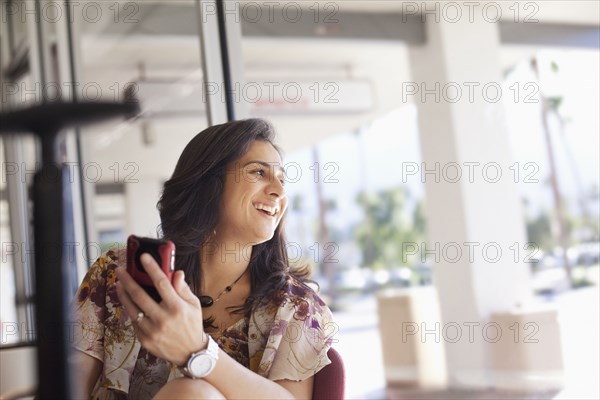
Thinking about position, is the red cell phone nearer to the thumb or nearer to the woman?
the thumb

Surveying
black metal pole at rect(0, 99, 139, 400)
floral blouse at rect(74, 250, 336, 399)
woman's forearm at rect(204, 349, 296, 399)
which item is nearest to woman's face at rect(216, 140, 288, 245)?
floral blouse at rect(74, 250, 336, 399)

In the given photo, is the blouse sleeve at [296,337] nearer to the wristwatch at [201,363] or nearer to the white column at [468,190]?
the wristwatch at [201,363]

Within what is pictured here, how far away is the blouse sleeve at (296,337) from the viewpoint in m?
1.47

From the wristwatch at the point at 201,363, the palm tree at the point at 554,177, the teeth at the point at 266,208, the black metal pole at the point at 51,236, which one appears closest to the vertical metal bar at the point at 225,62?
the teeth at the point at 266,208

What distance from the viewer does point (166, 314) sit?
48.1 inches

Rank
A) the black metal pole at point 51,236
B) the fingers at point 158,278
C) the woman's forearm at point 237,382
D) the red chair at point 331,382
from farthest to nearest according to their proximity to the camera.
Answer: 1. the red chair at point 331,382
2. the woman's forearm at point 237,382
3. the fingers at point 158,278
4. the black metal pole at point 51,236

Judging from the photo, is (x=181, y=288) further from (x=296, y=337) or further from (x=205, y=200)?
(x=205, y=200)

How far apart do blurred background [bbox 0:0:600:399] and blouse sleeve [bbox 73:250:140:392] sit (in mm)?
143

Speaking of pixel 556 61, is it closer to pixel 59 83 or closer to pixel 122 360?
pixel 122 360

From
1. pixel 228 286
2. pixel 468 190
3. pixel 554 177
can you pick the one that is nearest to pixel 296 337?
pixel 228 286

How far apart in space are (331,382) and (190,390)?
0.32 m

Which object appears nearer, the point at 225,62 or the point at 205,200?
the point at 205,200

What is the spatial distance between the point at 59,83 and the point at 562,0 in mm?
2972

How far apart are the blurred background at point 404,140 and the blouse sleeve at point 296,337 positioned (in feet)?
1.00
